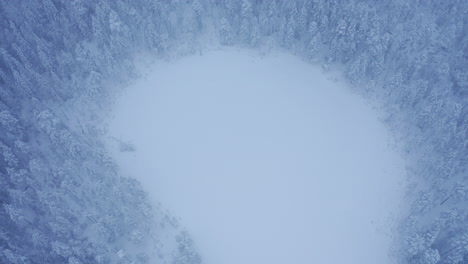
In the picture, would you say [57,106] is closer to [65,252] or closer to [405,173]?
[65,252]

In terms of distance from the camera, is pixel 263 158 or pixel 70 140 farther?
pixel 263 158

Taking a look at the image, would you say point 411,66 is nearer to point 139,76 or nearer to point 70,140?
point 139,76

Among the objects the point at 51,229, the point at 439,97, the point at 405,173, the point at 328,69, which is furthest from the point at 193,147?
the point at 439,97

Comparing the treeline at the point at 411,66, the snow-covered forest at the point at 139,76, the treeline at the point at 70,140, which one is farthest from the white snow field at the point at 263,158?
the treeline at the point at 70,140

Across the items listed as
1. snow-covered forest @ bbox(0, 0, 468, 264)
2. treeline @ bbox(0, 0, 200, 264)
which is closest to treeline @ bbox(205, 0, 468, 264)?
snow-covered forest @ bbox(0, 0, 468, 264)

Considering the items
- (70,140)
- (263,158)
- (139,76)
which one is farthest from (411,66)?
(70,140)

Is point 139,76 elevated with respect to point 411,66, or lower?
elevated
